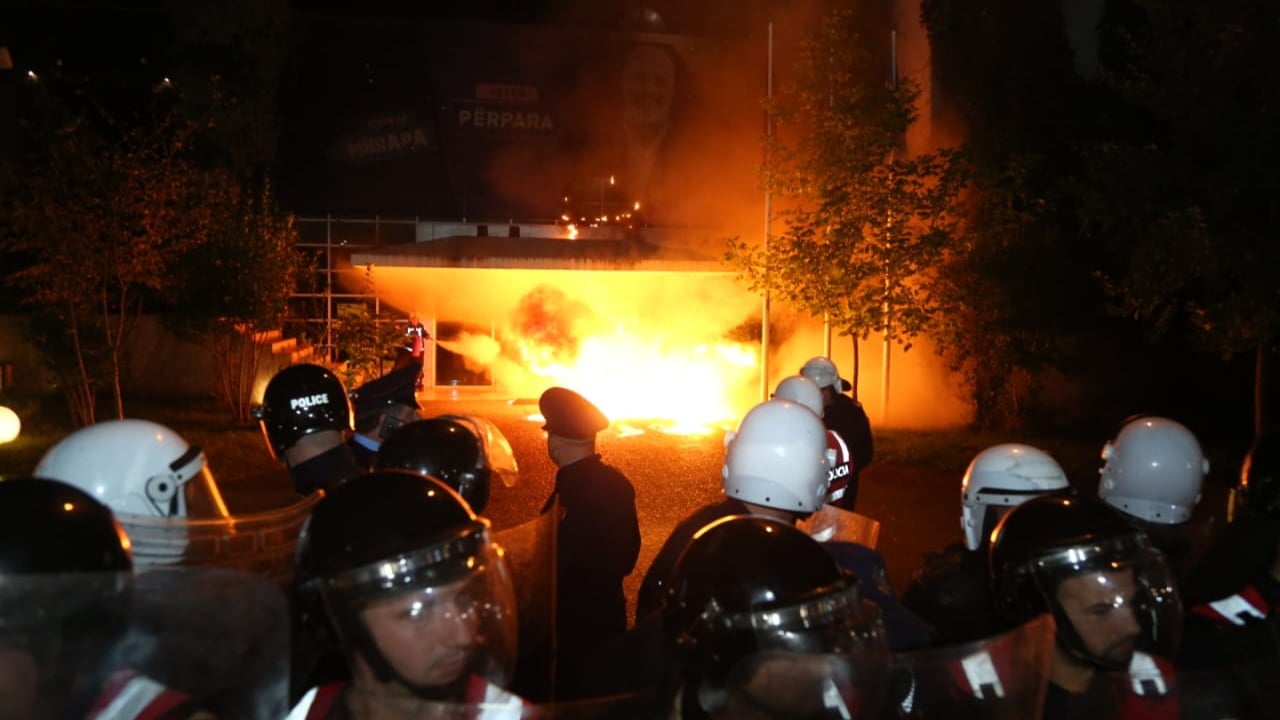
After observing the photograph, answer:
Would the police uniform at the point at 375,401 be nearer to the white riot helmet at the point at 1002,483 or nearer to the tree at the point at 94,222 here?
the white riot helmet at the point at 1002,483

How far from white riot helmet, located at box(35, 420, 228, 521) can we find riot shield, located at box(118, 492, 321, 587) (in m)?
0.24

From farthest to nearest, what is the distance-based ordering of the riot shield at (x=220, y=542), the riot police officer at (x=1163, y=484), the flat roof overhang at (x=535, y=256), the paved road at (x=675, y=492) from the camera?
the flat roof overhang at (x=535, y=256), the paved road at (x=675, y=492), the riot police officer at (x=1163, y=484), the riot shield at (x=220, y=542)

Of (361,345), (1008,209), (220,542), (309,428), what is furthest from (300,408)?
(361,345)

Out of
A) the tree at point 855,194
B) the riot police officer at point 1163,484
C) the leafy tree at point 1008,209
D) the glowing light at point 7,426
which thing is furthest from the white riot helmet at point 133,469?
the leafy tree at point 1008,209

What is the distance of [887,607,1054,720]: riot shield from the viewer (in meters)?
1.92

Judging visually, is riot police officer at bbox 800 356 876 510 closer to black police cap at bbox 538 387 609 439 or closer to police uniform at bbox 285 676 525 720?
black police cap at bbox 538 387 609 439

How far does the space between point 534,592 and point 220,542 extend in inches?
34.6

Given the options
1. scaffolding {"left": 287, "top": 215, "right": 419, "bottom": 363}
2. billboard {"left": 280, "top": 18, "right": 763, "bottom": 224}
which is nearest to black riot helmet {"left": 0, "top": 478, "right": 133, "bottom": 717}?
scaffolding {"left": 287, "top": 215, "right": 419, "bottom": 363}

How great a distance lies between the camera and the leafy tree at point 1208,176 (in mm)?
9852

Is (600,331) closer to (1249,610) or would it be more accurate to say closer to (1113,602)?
(1249,610)

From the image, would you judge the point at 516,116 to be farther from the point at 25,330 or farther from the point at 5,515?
the point at 5,515

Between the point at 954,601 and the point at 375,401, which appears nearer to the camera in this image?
the point at 954,601

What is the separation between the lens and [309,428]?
3.98 meters

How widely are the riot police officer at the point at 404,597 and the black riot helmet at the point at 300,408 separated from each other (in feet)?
6.84
